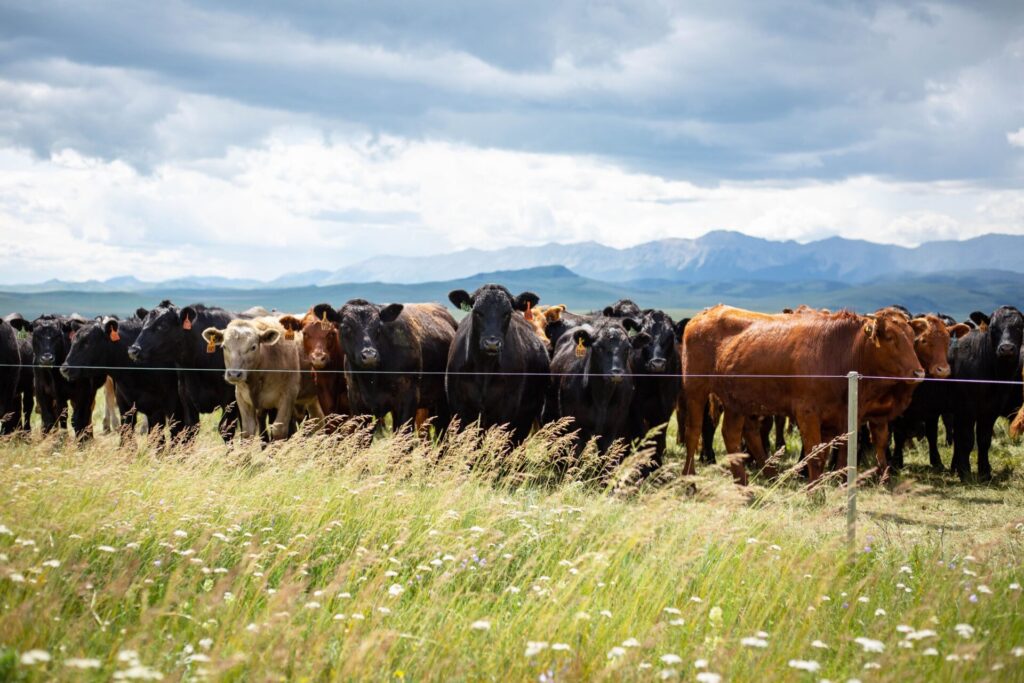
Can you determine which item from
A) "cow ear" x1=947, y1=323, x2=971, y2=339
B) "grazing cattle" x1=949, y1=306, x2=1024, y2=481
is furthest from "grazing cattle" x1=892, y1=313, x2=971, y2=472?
"grazing cattle" x1=949, y1=306, x2=1024, y2=481

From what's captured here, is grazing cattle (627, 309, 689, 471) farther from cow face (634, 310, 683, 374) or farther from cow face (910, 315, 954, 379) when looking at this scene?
cow face (910, 315, 954, 379)

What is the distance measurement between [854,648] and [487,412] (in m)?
6.68

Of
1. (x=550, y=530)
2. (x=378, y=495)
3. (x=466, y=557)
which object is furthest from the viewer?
(x=378, y=495)

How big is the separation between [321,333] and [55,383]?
14.8 feet

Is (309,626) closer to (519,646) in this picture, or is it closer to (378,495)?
(519,646)

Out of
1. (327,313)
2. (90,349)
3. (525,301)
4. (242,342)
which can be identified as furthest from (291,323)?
(525,301)

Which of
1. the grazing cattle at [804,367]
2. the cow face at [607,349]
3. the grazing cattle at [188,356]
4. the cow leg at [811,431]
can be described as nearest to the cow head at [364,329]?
the grazing cattle at [188,356]

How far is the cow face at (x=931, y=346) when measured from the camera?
1181 cm

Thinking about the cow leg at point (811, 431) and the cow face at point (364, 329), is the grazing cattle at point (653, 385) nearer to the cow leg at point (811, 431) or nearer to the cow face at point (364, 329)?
the cow leg at point (811, 431)

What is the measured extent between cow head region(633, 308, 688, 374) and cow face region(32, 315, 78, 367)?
8330 mm

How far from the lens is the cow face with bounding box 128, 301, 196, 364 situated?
40.5 ft

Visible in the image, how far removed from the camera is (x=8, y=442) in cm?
967

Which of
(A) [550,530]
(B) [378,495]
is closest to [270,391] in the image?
(B) [378,495]

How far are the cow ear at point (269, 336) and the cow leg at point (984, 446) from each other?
9226 mm
